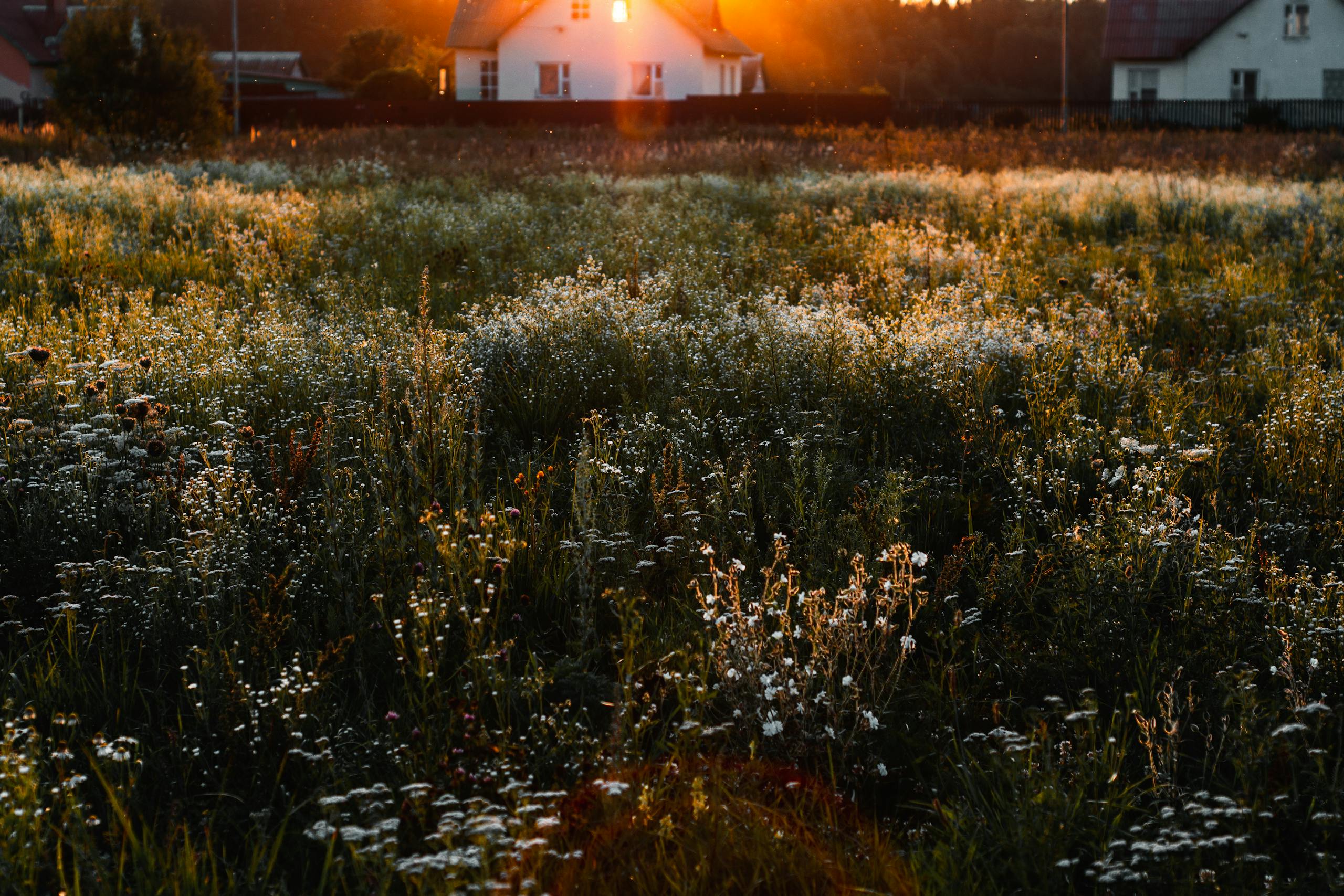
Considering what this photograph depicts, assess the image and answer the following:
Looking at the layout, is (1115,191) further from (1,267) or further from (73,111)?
(73,111)

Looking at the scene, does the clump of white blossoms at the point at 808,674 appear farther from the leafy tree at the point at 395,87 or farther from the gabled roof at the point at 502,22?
the leafy tree at the point at 395,87

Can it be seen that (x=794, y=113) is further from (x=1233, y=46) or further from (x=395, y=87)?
(x=395, y=87)

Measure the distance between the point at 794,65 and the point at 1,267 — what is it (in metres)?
94.7

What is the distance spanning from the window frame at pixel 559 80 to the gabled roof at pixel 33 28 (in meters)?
30.9

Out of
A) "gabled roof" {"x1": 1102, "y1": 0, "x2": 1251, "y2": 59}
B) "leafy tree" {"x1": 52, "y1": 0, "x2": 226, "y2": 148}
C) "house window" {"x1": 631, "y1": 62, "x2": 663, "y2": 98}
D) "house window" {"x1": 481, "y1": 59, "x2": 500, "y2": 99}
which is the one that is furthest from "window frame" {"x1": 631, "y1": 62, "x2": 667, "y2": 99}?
"leafy tree" {"x1": 52, "y1": 0, "x2": 226, "y2": 148}

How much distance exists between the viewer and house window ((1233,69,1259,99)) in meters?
42.6

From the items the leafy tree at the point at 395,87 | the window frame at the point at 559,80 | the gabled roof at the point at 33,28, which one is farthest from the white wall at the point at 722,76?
the gabled roof at the point at 33,28

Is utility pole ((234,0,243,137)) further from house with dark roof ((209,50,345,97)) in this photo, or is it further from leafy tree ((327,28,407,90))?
leafy tree ((327,28,407,90))

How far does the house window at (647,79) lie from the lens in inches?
1719

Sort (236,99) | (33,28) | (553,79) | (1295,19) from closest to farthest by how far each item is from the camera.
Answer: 1. (236,99)
2. (1295,19)
3. (553,79)
4. (33,28)

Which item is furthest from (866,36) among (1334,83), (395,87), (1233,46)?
(395,87)

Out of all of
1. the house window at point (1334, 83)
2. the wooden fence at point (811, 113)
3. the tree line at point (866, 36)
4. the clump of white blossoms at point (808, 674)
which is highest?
the tree line at point (866, 36)

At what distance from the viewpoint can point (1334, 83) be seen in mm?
41938

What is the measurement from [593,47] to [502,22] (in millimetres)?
4282
